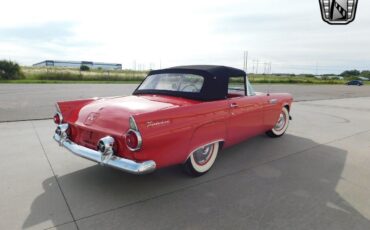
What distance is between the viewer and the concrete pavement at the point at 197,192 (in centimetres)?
263

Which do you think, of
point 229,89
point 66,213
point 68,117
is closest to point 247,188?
point 229,89

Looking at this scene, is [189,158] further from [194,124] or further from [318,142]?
[318,142]

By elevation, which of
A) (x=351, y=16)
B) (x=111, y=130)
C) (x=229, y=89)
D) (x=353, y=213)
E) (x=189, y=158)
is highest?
(x=351, y=16)

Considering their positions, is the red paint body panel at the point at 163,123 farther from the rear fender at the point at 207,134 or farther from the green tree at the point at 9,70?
the green tree at the point at 9,70

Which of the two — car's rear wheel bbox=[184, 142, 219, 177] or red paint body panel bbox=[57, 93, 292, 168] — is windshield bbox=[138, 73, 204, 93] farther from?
car's rear wheel bbox=[184, 142, 219, 177]

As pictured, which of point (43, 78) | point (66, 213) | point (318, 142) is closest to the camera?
point (66, 213)

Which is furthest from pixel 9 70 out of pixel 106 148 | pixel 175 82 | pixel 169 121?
pixel 169 121

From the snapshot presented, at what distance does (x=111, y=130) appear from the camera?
309 cm

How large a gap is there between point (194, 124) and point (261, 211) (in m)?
1.16

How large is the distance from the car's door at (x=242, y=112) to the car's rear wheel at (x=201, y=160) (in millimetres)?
337

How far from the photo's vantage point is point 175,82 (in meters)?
4.25

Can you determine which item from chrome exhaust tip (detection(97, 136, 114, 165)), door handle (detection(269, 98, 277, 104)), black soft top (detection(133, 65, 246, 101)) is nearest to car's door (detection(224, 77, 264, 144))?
black soft top (detection(133, 65, 246, 101))

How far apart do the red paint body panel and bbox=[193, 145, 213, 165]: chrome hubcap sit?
8.4 inches

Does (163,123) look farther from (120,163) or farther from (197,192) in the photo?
(197,192)
